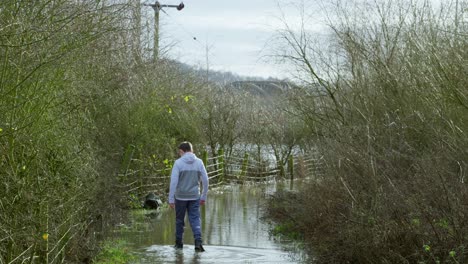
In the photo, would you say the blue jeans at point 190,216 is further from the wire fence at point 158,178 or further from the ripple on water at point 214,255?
the wire fence at point 158,178

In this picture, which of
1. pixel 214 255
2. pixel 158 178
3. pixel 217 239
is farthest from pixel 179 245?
pixel 158 178

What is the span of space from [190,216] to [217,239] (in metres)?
2.09

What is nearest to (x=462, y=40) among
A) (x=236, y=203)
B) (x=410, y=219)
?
(x=410, y=219)

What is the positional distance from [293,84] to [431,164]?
10.4m

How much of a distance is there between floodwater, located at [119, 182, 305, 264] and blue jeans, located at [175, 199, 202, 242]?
11.4 inches

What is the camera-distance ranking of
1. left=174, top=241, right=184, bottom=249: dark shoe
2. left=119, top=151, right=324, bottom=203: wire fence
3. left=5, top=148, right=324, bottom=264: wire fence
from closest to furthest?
left=5, top=148, right=324, bottom=264: wire fence → left=174, top=241, right=184, bottom=249: dark shoe → left=119, top=151, right=324, bottom=203: wire fence

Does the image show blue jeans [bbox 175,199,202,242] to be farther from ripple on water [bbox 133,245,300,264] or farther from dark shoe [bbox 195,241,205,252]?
ripple on water [bbox 133,245,300,264]

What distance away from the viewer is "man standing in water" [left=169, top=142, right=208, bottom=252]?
14.6m

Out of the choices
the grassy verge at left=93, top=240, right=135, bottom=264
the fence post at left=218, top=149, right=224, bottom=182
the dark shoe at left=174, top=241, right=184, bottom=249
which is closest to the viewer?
the grassy verge at left=93, top=240, right=135, bottom=264

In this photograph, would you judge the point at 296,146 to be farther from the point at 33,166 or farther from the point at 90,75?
the point at 33,166

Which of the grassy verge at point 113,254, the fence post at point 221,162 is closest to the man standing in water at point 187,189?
the grassy verge at point 113,254

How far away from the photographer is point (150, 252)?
14500mm

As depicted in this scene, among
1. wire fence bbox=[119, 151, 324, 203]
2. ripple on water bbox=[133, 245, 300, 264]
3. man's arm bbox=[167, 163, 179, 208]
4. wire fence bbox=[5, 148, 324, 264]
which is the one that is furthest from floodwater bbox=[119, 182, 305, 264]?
wire fence bbox=[119, 151, 324, 203]

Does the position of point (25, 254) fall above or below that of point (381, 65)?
below
